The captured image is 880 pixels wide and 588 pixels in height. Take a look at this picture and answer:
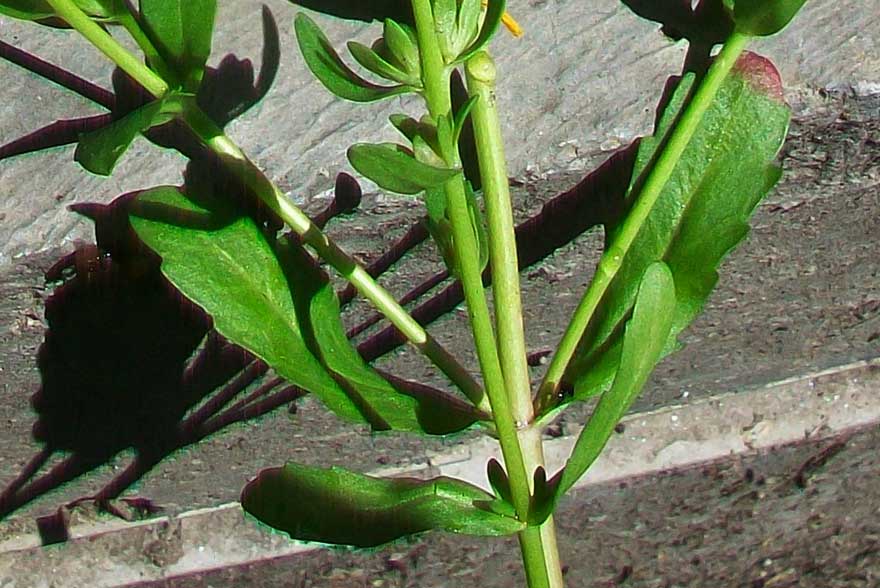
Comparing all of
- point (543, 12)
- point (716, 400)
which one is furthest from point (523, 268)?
point (716, 400)

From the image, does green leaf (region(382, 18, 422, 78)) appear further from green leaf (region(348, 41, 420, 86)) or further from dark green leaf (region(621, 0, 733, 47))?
dark green leaf (region(621, 0, 733, 47))

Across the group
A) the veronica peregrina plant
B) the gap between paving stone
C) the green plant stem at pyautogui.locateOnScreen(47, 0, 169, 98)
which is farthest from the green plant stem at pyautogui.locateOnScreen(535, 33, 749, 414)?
the gap between paving stone

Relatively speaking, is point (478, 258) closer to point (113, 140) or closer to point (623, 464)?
point (113, 140)

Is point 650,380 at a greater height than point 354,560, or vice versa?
point 650,380

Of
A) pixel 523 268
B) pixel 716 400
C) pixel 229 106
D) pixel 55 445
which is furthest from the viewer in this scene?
pixel 716 400

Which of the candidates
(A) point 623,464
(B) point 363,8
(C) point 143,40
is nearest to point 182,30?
(C) point 143,40

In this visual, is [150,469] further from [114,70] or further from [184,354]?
[114,70]

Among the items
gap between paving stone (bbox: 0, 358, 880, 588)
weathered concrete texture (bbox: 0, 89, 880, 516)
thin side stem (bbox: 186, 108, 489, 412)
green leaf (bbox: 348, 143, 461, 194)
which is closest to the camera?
green leaf (bbox: 348, 143, 461, 194)
